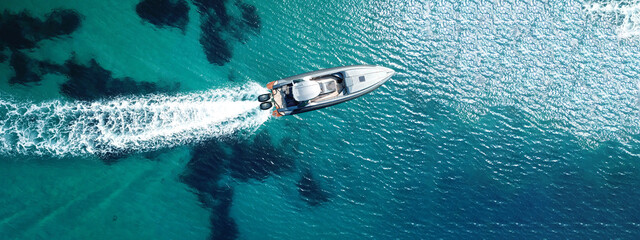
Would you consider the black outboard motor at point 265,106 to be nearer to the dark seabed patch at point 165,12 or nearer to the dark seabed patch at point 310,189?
the dark seabed patch at point 310,189

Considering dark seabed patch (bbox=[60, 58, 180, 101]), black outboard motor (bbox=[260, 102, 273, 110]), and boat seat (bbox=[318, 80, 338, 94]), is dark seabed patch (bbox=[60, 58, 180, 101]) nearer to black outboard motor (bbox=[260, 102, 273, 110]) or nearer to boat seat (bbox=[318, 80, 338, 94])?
black outboard motor (bbox=[260, 102, 273, 110])

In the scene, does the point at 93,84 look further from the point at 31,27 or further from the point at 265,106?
the point at 265,106

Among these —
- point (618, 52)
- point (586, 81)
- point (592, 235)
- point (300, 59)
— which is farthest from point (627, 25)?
point (300, 59)

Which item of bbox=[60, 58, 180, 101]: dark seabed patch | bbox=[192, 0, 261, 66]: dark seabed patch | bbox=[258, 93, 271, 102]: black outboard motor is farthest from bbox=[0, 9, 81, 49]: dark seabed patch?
bbox=[258, 93, 271, 102]: black outboard motor

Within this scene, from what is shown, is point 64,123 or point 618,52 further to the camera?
point 618,52

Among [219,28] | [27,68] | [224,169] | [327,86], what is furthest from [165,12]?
[327,86]

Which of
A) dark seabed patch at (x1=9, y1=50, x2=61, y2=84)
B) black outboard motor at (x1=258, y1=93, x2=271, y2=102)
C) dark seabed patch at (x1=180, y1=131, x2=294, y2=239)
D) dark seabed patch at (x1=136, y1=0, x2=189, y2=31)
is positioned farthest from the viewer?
dark seabed patch at (x1=180, y1=131, x2=294, y2=239)

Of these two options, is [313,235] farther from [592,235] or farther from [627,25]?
[627,25]
